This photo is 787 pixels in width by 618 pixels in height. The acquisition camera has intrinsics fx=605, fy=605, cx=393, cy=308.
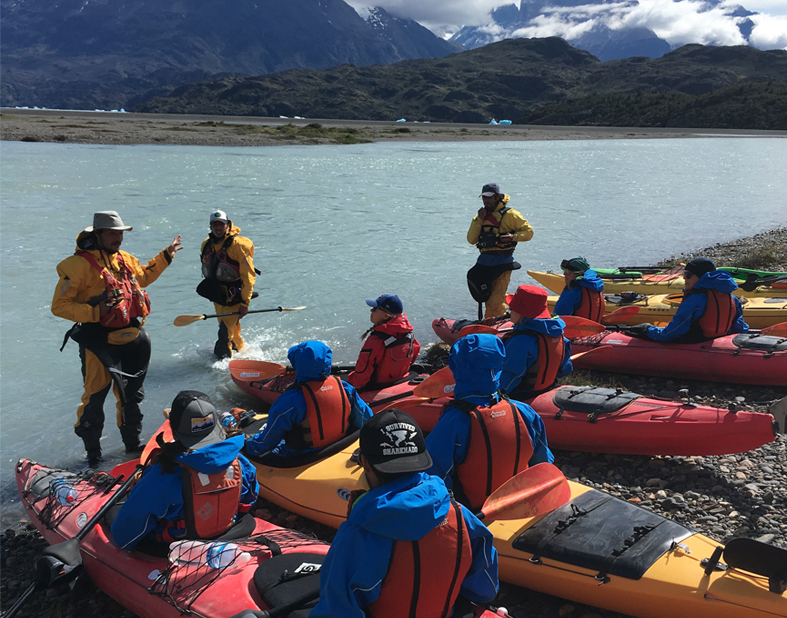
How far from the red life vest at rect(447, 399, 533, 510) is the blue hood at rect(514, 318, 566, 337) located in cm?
154

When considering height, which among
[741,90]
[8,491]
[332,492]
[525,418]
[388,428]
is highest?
[741,90]

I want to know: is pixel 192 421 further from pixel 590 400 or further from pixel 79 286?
pixel 590 400

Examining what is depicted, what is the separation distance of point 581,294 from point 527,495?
4189 mm

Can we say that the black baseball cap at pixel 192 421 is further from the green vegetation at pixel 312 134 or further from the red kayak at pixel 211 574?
the green vegetation at pixel 312 134

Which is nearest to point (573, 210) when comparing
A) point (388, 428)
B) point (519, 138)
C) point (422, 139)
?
point (388, 428)

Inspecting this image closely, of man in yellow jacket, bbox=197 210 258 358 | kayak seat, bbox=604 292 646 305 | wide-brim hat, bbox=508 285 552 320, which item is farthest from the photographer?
kayak seat, bbox=604 292 646 305

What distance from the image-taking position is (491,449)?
9.38 feet

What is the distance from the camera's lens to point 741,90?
7950cm

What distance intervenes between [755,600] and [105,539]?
10.4 feet

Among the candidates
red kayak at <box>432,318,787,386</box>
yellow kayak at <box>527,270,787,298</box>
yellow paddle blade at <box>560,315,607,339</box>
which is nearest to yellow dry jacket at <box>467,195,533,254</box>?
red kayak at <box>432,318,787,386</box>

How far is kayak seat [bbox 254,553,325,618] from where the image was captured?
8.38 feet

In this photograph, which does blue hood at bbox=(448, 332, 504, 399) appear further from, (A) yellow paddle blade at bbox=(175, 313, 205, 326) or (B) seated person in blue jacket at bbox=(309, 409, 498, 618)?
(A) yellow paddle blade at bbox=(175, 313, 205, 326)

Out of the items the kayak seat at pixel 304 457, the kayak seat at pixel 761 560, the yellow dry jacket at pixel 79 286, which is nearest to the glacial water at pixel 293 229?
the yellow dry jacket at pixel 79 286

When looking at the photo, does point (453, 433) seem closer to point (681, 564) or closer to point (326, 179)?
point (681, 564)
